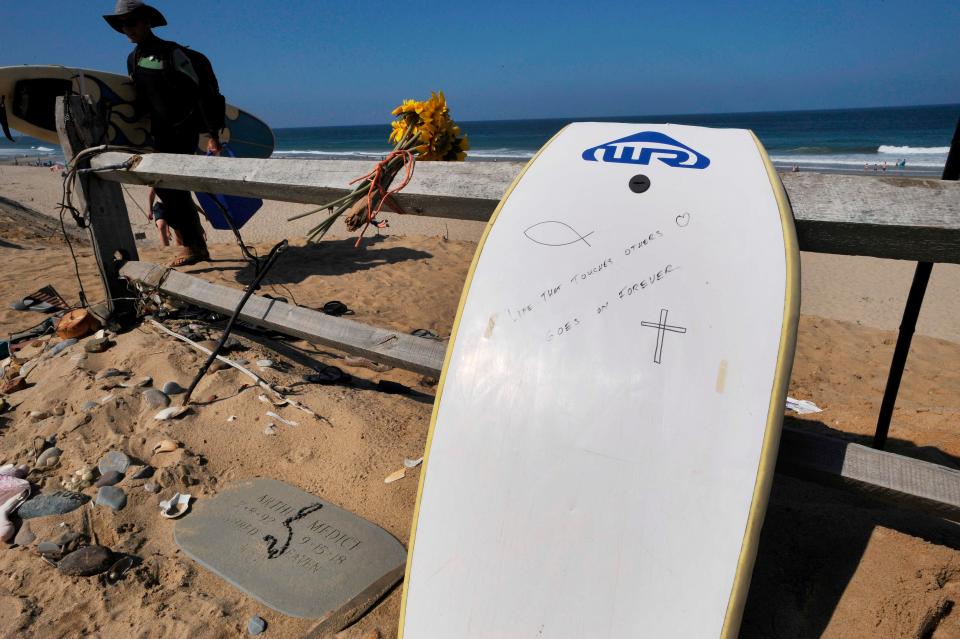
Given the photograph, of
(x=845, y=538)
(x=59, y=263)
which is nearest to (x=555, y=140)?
(x=845, y=538)

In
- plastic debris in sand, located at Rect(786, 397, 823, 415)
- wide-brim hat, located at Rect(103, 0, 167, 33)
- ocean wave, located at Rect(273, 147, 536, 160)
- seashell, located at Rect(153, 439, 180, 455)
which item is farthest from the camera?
ocean wave, located at Rect(273, 147, 536, 160)

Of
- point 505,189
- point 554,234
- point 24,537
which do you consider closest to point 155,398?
point 24,537

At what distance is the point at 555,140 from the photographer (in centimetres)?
195

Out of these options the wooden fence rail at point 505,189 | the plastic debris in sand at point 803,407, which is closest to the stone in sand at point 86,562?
the wooden fence rail at point 505,189

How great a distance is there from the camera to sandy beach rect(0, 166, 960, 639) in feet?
5.35

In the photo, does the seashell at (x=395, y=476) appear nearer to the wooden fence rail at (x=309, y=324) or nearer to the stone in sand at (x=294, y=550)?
the stone in sand at (x=294, y=550)

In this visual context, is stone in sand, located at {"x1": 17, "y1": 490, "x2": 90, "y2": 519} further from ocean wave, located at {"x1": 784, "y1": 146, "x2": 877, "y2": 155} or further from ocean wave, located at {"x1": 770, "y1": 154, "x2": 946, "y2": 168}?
ocean wave, located at {"x1": 784, "y1": 146, "x2": 877, "y2": 155}

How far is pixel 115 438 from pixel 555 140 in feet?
7.22

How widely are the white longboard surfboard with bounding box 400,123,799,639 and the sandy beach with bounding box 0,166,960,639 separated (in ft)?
1.63

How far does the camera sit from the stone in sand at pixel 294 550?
1777mm

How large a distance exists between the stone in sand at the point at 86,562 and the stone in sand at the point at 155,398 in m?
0.83

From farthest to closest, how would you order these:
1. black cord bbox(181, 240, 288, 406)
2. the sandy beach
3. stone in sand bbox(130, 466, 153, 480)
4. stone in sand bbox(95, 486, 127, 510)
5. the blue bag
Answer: the blue bag < black cord bbox(181, 240, 288, 406) < stone in sand bbox(130, 466, 153, 480) < stone in sand bbox(95, 486, 127, 510) < the sandy beach

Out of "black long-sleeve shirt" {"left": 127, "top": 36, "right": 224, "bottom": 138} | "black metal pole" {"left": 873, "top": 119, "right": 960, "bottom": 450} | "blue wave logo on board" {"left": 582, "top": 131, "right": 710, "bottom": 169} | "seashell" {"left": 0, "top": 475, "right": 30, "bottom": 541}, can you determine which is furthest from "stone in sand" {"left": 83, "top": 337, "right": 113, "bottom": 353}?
"black metal pole" {"left": 873, "top": 119, "right": 960, "bottom": 450}

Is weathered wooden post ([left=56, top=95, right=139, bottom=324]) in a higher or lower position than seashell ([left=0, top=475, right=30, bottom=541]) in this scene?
higher
